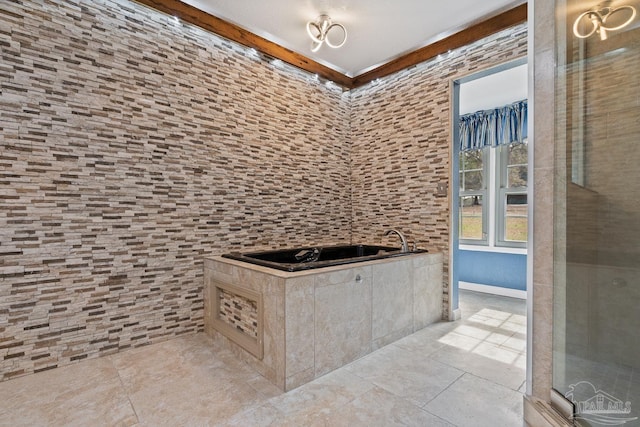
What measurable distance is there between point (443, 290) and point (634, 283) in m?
1.93

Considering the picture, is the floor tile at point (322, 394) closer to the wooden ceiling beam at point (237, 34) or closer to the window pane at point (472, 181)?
the wooden ceiling beam at point (237, 34)

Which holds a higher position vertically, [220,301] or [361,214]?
[361,214]

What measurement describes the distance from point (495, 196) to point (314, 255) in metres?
3.06

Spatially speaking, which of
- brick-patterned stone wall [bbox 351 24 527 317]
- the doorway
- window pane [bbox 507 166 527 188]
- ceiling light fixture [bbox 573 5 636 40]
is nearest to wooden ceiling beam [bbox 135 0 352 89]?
brick-patterned stone wall [bbox 351 24 527 317]

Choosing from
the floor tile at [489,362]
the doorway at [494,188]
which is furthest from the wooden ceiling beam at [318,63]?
the floor tile at [489,362]

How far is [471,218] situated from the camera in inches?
183

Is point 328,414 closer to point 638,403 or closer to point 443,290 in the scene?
point 638,403

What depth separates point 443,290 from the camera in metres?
2.97

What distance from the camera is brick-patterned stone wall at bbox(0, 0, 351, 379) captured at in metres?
1.91

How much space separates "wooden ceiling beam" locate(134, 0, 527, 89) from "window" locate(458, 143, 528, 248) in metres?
2.08

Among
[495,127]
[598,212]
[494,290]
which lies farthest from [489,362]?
[495,127]

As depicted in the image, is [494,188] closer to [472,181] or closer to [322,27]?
[472,181]

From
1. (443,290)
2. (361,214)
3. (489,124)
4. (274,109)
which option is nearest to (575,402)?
(443,290)

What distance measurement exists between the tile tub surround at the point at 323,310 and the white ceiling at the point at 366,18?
83.6 inches
